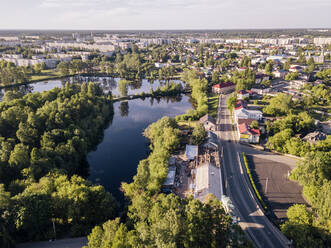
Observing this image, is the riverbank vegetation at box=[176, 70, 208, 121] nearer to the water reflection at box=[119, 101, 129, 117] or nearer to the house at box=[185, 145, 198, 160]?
→ the house at box=[185, 145, 198, 160]

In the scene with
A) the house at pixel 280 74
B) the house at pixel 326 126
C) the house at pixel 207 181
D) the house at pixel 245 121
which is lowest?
the house at pixel 207 181

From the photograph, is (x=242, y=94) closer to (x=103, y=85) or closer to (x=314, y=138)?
(x=314, y=138)

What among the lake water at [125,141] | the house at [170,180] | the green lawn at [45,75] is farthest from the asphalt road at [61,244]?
the green lawn at [45,75]

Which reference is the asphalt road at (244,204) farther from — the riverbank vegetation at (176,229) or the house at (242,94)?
the house at (242,94)

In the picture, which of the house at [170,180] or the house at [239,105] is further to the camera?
the house at [239,105]

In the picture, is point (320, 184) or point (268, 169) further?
point (268, 169)

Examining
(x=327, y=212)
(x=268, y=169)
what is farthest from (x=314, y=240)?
(x=268, y=169)

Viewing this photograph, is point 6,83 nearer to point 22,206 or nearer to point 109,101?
point 109,101
